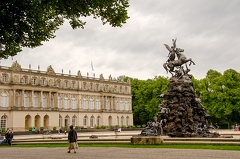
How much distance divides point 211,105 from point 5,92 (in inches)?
1589

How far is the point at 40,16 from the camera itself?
41.0 feet

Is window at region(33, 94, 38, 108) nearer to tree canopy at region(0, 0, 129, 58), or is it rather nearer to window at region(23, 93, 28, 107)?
window at region(23, 93, 28, 107)

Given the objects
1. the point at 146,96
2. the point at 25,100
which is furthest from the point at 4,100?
the point at 146,96

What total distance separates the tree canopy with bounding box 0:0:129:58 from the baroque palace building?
175 ft

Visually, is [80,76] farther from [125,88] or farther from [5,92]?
[5,92]

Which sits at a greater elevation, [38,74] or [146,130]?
[38,74]

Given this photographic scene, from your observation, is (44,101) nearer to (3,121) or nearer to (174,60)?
(3,121)

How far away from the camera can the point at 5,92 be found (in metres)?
65.5

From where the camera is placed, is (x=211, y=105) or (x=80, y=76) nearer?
(x=211, y=105)

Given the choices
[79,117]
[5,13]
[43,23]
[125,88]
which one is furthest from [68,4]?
[125,88]

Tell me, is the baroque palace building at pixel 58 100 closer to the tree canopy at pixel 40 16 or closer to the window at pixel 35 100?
the window at pixel 35 100

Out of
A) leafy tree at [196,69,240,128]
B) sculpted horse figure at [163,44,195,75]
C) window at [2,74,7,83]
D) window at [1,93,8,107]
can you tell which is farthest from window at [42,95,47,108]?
sculpted horse figure at [163,44,195,75]

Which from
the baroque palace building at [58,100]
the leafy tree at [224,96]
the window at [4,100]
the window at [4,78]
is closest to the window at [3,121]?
the baroque palace building at [58,100]

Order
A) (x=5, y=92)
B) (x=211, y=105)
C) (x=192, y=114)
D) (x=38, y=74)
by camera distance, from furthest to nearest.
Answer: (x=38, y=74)
(x=5, y=92)
(x=211, y=105)
(x=192, y=114)
